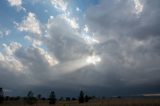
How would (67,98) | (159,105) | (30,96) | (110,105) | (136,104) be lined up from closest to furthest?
(159,105) → (136,104) → (110,105) → (30,96) → (67,98)

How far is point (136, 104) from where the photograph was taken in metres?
74.6

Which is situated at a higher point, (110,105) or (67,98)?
(67,98)

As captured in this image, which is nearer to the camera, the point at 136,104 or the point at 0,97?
the point at 136,104

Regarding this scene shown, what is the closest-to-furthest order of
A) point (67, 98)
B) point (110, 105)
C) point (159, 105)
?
point (159, 105) < point (110, 105) < point (67, 98)

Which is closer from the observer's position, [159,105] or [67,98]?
[159,105]

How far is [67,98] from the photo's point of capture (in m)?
198

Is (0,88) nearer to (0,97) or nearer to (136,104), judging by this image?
(0,97)

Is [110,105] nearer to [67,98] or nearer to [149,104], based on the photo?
[149,104]

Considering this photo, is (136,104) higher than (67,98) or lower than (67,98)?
lower

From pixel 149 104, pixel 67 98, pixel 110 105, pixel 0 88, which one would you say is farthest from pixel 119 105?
pixel 67 98

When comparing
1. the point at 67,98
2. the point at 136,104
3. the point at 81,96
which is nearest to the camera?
the point at 136,104

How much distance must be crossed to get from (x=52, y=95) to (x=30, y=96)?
1260 cm

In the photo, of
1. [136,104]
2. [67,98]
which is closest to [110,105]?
[136,104]

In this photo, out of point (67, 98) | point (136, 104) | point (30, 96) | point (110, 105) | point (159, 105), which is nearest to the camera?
point (159, 105)
